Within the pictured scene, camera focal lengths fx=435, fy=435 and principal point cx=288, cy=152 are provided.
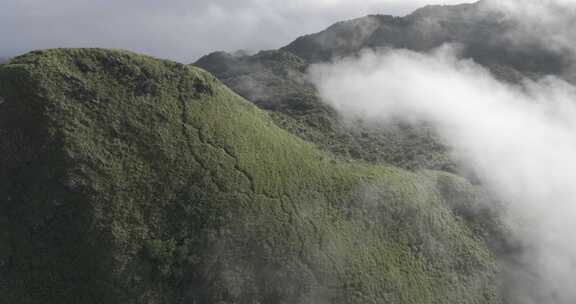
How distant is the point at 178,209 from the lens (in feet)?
179

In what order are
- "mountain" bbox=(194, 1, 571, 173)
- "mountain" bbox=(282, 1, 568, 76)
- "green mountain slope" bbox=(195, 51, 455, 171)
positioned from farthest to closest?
1. "mountain" bbox=(282, 1, 568, 76)
2. "mountain" bbox=(194, 1, 571, 173)
3. "green mountain slope" bbox=(195, 51, 455, 171)

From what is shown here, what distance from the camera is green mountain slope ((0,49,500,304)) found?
159 feet

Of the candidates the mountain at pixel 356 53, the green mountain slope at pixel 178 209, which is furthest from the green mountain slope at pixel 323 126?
the green mountain slope at pixel 178 209

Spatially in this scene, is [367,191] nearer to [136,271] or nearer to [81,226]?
[136,271]

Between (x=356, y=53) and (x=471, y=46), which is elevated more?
(x=471, y=46)

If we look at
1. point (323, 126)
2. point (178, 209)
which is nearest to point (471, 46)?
point (323, 126)

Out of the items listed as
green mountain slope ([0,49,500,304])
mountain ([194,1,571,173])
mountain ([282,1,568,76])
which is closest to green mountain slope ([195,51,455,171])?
mountain ([194,1,571,173])

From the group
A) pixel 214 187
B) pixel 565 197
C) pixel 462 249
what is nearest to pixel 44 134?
pixel 214 187

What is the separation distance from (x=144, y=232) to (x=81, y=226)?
22.4ft

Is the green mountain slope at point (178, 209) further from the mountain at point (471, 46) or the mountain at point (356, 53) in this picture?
the mountain at point (471, 46)

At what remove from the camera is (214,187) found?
57.7 meters

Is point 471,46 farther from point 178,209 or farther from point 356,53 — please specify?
point 178,209

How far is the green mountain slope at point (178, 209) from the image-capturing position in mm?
48594

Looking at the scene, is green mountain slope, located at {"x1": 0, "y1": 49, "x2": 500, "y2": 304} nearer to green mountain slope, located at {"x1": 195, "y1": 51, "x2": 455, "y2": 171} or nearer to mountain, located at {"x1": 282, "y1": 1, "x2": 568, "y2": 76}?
green mountain slope, located at {"x1": 195, "y1": 51, "x2": 455, "y2": 171}
